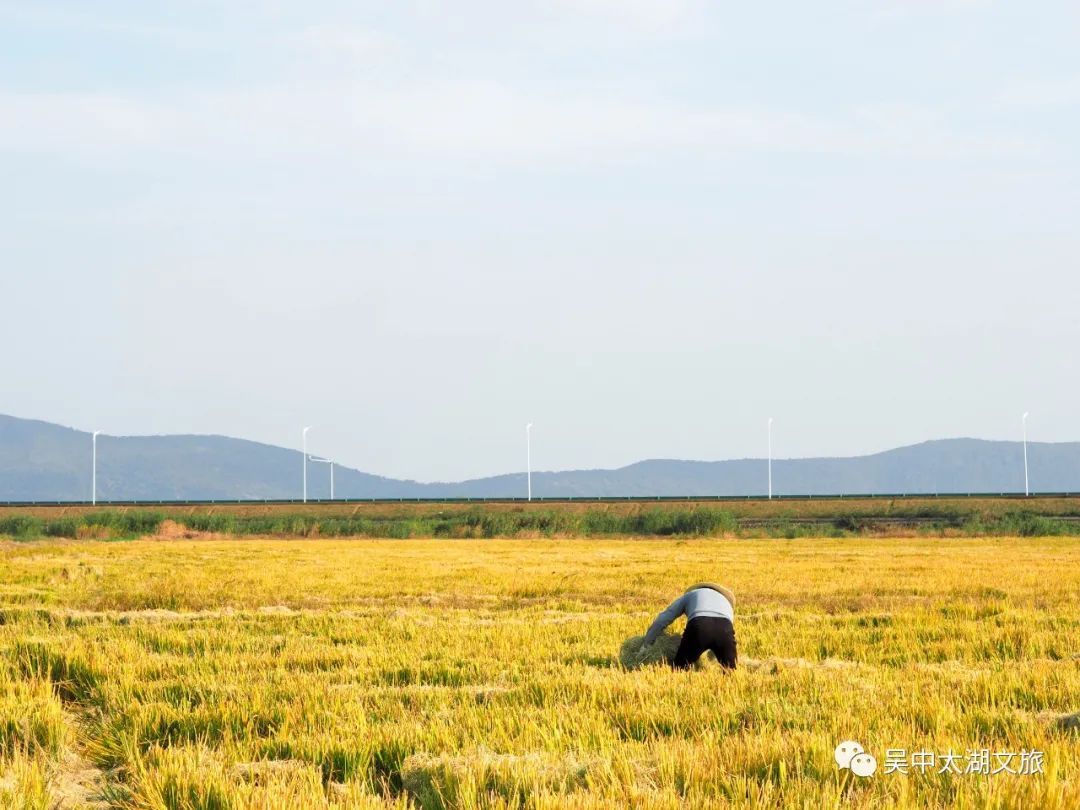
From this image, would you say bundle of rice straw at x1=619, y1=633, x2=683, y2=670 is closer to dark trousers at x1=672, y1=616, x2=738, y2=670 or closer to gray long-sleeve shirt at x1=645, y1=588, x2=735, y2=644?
gray long-sleeve shirt at x1=645, y1=588, x2=735, y2=644

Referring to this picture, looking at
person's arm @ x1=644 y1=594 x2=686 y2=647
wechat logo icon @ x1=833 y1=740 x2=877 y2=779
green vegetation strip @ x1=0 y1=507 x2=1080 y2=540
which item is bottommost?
green vegetation strip @ x1=0 y1=507 x2=1080 y2=540

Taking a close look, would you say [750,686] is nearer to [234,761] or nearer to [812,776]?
[812,776]

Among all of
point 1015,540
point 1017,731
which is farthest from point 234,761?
point 1015,540

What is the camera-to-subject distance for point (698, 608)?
1359 centimetres

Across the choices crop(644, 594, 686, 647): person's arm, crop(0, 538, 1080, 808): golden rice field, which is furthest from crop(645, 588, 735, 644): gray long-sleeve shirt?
crop(0, 538, 1080, 808): golden rice field

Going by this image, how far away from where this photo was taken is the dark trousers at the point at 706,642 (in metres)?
13.4

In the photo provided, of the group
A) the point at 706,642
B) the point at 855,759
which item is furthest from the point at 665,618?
the point at 855,759

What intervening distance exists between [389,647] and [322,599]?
8528 millimetres

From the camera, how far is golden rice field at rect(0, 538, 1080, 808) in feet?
25.6

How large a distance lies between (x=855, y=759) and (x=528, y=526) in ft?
229

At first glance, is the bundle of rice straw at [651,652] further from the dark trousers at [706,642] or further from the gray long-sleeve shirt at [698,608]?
the dark trousers at [706,642]

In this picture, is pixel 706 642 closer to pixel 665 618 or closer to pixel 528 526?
pixel 665 618

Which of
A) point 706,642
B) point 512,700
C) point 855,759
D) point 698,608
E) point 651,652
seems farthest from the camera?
point 651,652

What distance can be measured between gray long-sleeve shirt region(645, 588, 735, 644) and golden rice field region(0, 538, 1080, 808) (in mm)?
583
